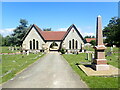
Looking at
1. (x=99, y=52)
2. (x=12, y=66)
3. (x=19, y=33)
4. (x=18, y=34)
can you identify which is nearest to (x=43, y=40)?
(x=18, y=34)

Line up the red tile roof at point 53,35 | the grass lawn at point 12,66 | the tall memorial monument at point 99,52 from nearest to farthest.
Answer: the grass lawn at point 12,66 < the tall memorial monument at point 99,52 < the red tile roof at point 53,35

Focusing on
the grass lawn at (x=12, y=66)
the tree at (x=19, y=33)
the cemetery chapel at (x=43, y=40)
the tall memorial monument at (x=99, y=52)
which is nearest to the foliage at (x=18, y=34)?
the tree at (x=19, y=33)

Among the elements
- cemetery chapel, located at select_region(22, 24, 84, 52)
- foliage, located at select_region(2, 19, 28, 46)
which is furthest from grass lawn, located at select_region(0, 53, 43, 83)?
foliage, located at select_region(2, 19, 28, 46)

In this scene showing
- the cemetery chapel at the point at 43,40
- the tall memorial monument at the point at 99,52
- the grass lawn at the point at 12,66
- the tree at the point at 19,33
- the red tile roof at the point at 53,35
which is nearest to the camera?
the grass lawn at the point at 12,66

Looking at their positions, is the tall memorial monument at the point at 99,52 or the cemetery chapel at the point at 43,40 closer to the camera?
the tall memorial monument at the point at 99,52

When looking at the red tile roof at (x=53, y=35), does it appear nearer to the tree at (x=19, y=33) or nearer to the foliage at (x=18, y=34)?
the foliage at (x=18, y=34)

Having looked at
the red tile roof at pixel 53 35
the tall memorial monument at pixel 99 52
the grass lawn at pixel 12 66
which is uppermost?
the red tile roof at pixel 53 35

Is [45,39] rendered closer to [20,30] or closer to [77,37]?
[77,37]

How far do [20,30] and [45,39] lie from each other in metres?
20.6

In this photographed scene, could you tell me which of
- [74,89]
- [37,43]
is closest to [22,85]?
[74,89]

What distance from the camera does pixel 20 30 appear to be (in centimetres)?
5625

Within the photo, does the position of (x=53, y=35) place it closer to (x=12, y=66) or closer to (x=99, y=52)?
(x=12, y=66)

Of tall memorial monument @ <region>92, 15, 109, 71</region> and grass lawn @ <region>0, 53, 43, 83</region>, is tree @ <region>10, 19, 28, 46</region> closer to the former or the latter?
grass lawn @ <region>0, 53, 43, 83</region>

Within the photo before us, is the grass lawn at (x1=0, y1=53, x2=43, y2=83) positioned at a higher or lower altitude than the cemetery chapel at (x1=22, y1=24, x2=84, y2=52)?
lower
